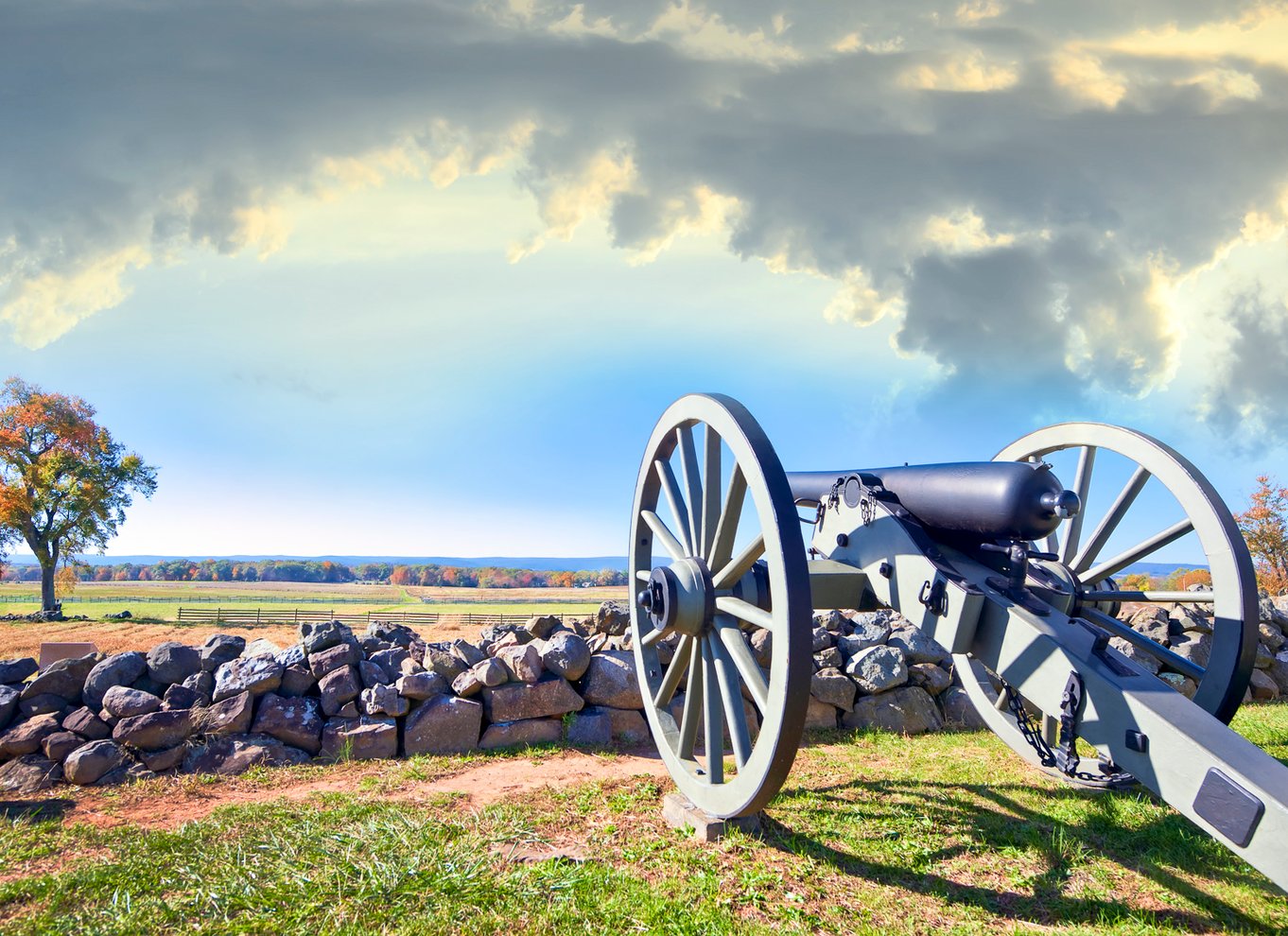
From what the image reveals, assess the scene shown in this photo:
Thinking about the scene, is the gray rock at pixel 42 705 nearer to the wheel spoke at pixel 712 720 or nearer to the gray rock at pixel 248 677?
the gray rock at pixel 248 677

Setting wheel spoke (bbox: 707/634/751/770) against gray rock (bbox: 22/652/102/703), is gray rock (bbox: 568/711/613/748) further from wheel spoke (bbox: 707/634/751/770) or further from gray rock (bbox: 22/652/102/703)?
gray rock (bbox: 22/652/102/703)

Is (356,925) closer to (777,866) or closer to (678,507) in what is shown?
(777,866)

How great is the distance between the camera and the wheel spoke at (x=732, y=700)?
3.92 metres

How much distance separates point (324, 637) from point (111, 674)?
1708 mm

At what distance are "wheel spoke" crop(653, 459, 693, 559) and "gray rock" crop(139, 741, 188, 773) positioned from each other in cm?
450

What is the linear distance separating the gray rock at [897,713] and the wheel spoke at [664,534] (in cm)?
359

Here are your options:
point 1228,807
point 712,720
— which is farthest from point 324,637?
point 1228,807

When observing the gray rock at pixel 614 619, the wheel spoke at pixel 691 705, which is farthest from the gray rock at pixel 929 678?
the wheel spoke at pixel 691 705

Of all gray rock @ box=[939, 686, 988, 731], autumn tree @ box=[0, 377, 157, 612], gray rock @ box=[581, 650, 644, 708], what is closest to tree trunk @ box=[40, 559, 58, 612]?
autumn tree @ box=[0, 377, 157, 612]

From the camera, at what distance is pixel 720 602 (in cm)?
429

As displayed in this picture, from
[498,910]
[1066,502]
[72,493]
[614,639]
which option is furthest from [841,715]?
[72,493]

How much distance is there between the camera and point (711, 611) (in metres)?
4.38

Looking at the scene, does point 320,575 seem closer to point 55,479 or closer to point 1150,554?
point 55,479

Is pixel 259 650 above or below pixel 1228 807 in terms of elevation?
below
